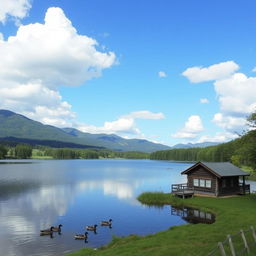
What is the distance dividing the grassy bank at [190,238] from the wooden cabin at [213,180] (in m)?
9.11

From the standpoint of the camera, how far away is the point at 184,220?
150 feet

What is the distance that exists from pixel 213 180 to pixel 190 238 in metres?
35.0

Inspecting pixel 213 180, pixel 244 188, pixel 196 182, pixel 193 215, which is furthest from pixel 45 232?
pixel 244 188

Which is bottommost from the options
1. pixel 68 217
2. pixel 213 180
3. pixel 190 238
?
pixel 68 217

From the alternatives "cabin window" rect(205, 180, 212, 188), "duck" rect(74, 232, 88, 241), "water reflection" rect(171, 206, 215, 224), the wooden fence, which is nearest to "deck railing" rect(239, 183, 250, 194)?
"cabin window" rect(205, 180, 212, 188)

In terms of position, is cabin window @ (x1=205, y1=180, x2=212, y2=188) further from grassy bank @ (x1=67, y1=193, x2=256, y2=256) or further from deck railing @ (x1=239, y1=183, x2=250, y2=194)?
grassy bank @ (x1=67, y1=193, x2=256, y2=256)

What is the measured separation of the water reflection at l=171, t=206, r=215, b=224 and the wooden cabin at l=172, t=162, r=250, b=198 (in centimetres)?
979

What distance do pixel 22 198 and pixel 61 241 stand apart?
3466cm

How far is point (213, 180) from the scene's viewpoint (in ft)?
207

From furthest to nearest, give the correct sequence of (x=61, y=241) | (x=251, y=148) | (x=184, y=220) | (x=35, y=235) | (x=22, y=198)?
(x=22, y=198), (x=251, y=148), (x=184, y=220), (x=35, y=235), (x=61, y=241)

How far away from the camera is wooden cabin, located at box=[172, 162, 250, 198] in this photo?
62.6m

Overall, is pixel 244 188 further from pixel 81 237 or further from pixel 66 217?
pixel 81 237

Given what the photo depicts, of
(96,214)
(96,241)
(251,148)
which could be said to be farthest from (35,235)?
(251,148)

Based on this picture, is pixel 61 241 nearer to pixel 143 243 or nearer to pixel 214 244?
pixel 143 243
